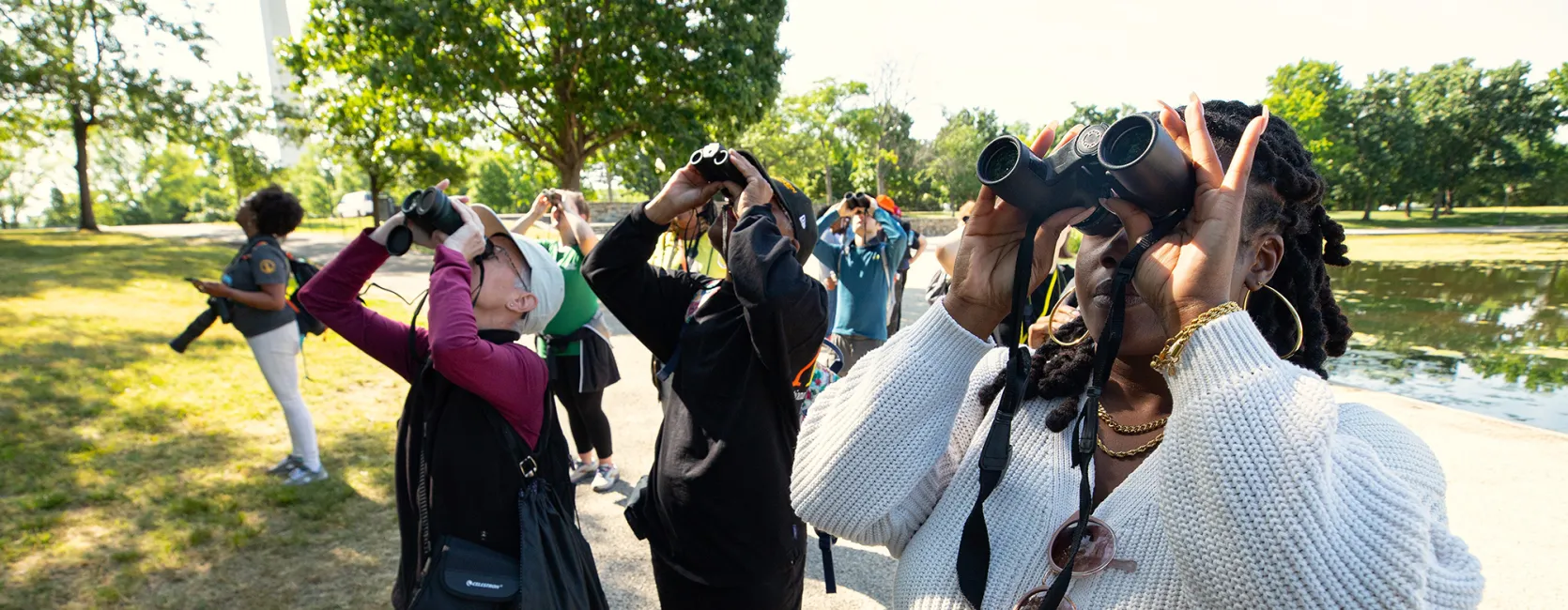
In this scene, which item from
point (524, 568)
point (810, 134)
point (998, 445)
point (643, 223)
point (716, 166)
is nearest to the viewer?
point (998, 445)

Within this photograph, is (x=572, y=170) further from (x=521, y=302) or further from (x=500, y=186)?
(x=500, y=186)

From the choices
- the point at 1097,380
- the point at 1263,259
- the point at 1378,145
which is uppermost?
the point at 1378,145

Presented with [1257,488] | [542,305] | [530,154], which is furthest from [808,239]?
[530,154]

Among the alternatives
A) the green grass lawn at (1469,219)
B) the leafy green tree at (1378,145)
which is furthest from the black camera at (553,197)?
the leafy green tree at (1378,145)

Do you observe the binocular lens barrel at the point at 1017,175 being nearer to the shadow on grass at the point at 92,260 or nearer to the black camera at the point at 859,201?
the black camera at the point at 859,201

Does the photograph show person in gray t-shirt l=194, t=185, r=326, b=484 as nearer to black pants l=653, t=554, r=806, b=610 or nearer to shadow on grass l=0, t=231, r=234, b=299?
black pants l=653, t=554, r=806, b=610

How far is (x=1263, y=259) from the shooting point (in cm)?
125

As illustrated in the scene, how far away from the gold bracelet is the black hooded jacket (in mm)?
1250

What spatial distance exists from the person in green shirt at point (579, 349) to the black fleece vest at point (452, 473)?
1812 mm

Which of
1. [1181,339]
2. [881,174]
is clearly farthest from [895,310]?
[881,174]

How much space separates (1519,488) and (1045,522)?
A: 5486mm

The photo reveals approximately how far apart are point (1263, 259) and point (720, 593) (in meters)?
1.83

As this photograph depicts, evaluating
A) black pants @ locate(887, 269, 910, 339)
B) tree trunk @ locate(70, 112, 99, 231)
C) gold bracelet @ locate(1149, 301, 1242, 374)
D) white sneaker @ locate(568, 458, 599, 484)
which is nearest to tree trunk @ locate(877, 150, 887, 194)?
tree trunk @ locate(70, 112, 99, 231)

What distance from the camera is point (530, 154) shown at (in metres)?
16.5
